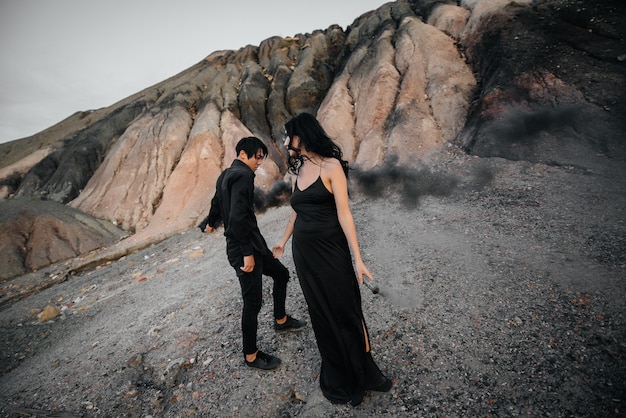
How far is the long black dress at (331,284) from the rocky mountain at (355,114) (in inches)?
269

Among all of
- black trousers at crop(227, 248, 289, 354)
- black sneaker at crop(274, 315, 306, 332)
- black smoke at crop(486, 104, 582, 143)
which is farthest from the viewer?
black smoke at crop(486, 104, 582, 143)

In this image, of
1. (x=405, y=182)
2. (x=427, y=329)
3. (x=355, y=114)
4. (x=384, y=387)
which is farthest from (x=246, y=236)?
(x=355, y=114)

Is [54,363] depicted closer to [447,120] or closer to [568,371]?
[568,371]

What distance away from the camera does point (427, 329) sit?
3.48 m

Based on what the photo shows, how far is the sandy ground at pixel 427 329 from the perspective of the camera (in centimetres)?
271

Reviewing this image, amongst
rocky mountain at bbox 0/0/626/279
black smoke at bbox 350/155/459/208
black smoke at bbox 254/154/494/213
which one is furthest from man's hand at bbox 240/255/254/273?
rocky mountain at bbox 0/0/626/279

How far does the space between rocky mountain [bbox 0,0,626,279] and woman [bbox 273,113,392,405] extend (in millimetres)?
6810

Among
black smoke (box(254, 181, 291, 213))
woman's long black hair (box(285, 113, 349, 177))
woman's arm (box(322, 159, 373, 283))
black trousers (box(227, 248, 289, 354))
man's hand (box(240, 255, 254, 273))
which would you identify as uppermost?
woman's long black hair (box(285, 113, 349, 177))

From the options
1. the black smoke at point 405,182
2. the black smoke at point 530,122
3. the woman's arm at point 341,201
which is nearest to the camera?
the woman's arm at point 341,201

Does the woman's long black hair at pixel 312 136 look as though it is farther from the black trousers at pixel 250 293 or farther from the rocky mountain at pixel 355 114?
the rocky mountain at pixel 355 114

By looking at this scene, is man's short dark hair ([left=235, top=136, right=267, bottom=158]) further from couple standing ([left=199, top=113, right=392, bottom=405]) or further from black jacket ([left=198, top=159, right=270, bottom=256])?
couple standing ([left=199, top=113, right=392, bottom=405])

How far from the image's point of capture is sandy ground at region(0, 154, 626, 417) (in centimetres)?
271

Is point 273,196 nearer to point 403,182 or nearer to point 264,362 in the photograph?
point 403,182

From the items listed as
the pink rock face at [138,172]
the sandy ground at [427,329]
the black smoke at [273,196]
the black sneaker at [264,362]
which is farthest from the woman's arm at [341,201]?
the pink rock face at [138,172]
